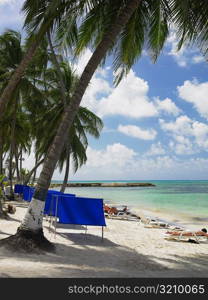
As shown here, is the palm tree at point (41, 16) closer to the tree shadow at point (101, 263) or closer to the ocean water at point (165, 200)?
the tree shadow at point (101, 263)

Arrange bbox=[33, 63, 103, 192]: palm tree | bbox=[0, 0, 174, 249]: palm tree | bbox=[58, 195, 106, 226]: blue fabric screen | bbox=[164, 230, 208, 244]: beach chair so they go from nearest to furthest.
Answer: bbox=[0, 0, 174, 249]: palm tree
bbox=[58, 195, 106, 226]: blue fabric screen
bbox=[164, 230, 208, 244]: beach chair
bbox=[33, 63, 103, 192]: palm tree

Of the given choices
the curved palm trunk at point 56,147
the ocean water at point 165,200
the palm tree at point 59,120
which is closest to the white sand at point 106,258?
the curved palm trunk at point 56,147

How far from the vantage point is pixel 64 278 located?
4.04m

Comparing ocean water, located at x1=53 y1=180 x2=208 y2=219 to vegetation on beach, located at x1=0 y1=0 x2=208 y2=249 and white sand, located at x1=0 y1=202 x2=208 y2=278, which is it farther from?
vegetation on beach, located at x1=0 y1=0 x2=208 y2=249

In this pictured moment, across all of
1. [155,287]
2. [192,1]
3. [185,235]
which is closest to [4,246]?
[155,287]

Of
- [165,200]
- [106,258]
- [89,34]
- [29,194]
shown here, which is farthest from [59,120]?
[165,200]

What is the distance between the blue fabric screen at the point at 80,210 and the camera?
26.0 feet

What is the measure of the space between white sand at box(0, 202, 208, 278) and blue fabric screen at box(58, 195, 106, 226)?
1.97ft

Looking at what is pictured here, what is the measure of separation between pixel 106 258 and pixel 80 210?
71.4 inches

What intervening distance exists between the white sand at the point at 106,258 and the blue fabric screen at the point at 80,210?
23.6 inches

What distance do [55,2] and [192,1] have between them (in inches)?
131

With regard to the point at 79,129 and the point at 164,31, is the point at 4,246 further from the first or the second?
the point at 79,129

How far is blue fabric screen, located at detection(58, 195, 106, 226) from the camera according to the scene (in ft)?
26.0

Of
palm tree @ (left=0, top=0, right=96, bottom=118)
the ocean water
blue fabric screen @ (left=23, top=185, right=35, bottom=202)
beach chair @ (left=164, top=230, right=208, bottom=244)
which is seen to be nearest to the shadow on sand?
beach chair @ (left=164, top=230, right=208, bottom=244)
